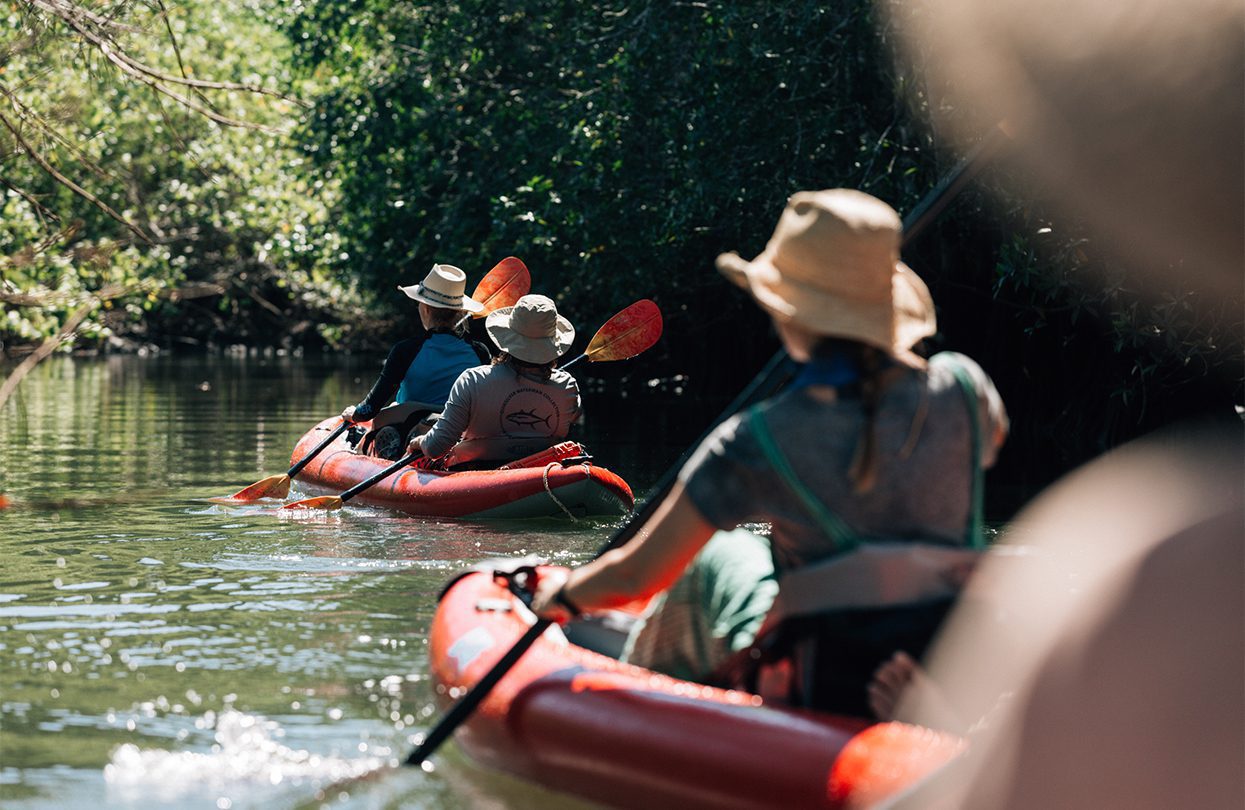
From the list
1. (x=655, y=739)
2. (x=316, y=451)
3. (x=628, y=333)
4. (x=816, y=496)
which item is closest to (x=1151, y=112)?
(x=816, y=496)

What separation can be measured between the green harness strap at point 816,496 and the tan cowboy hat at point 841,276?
0.12 m

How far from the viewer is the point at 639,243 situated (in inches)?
585

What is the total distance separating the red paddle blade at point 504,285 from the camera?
9961mm

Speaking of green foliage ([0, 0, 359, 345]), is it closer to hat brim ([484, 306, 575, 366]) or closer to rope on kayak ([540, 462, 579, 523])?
hat brim ([484, 306, 575, 366])

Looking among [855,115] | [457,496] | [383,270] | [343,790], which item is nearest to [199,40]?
[383,270]

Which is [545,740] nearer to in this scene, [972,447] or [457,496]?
[972,447]

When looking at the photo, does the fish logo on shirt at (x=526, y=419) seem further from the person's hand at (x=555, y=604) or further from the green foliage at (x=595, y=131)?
the person's hand at (x=555, y=604)

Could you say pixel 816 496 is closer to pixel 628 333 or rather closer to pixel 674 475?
pixel 674 475

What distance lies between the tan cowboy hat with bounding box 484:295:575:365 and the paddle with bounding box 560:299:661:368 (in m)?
0.67

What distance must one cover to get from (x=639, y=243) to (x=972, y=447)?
11725 mm

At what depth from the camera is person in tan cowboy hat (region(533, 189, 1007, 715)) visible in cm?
317

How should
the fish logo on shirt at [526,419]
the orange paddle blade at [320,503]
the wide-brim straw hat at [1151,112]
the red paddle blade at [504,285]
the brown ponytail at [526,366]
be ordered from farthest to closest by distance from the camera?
the red paddle blade at [504,285]
the orange paddle blade at [320,503]
the fish logo on shirt at [526,419]
the brown ponytail at [526,366]
the wide-brim straw hat at [1151,112]

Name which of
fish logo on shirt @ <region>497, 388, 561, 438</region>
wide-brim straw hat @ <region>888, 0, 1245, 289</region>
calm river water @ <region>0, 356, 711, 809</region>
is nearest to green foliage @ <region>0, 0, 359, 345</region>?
calm river water @ <region>0, 356, 711, 809</region>

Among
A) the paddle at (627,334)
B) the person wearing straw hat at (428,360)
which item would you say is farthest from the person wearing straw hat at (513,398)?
the person wearing straw hat at (428,360)
